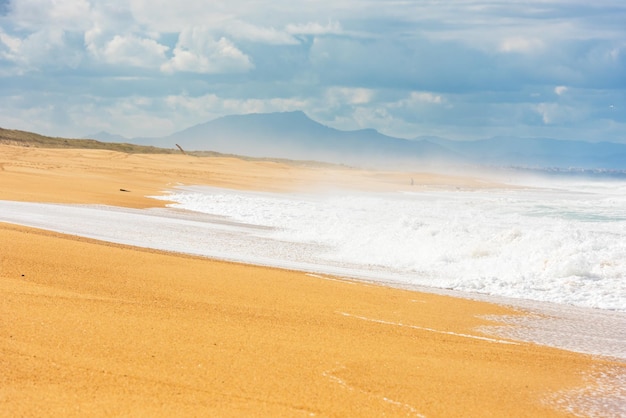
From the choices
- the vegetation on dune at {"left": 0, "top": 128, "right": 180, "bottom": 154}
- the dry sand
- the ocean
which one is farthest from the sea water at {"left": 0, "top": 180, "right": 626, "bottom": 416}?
the vegetation on dune at {"left": 0, "top": 128, "right": 180, "bottom": 154}

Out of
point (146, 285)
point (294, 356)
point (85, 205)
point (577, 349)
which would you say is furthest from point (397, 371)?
point (85, 205)

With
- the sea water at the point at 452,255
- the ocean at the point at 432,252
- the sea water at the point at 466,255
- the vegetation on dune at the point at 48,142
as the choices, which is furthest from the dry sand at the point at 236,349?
the vegetation on dune at the point at 48,142

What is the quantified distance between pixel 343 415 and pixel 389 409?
47 centimetres

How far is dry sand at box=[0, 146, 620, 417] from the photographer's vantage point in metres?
5.68

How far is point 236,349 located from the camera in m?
7.15

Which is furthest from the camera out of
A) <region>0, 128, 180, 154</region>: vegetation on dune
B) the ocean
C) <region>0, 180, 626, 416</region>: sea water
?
<region>0, 128, 180, 154</region>: vegetation on dune

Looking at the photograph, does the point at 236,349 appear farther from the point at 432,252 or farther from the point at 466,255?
the point at 432,252

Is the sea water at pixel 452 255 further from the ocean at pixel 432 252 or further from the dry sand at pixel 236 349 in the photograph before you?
the dry sand at pixel 236 349

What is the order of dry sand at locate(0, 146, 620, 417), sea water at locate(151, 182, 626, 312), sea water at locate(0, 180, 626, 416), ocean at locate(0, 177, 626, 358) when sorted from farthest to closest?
sea water at locate(151, 182, 626, 312)
ocean at locate(0, 177, 626, 358)
sea water at locate(0, 180, 626, 416)
dry sand at locate(0, 146, 620, 417)

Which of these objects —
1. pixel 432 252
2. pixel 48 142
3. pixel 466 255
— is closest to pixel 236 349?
pixel 466 255

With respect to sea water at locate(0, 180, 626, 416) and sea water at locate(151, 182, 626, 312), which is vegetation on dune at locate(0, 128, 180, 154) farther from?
sea water at locate(151, 182, 626, 312)

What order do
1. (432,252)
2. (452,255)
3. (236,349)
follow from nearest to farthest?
1. (236,349)
2. (452,255)
3. (432,252)

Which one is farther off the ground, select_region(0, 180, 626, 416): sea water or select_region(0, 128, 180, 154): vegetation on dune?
select_region(0, 128, 180, 154): vegetation on dune

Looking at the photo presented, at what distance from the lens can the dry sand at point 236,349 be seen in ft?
18.6
